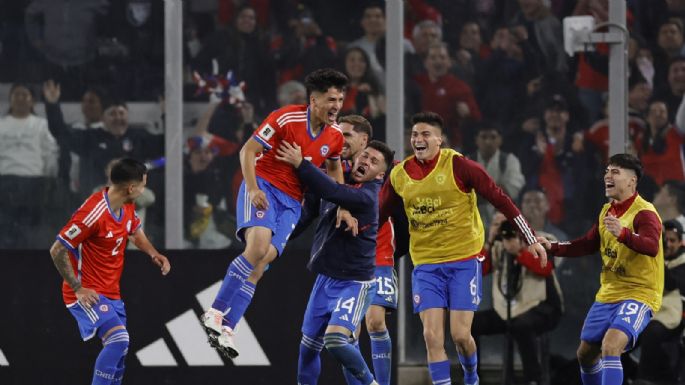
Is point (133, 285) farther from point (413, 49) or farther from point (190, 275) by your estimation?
point (413, 49)

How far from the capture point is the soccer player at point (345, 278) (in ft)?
30.1

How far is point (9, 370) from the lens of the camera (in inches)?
471

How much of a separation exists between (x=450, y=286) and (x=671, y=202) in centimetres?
374

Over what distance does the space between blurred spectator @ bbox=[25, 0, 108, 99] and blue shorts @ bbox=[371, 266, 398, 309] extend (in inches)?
161

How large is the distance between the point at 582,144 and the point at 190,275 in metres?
3.84

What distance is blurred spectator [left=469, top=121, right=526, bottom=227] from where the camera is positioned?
1273 cm

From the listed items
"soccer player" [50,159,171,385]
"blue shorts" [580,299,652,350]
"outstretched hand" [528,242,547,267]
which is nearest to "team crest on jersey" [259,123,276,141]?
"soccer player" [50,159,171,385]

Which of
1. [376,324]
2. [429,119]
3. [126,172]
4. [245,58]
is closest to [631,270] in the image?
[429,119]

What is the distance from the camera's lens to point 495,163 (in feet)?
41.9

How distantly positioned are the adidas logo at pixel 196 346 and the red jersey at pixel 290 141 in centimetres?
309

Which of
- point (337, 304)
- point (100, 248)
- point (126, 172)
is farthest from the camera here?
point (100, 248)

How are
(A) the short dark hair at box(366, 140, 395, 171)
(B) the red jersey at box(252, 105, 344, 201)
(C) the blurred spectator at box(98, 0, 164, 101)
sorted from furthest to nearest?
(C) the blurred spectator at box(98, 0, 164, 101)
(A) the short dark hair at box(366, 140, 395, 171)
(B) the red jersey at box(252, 105, 344, 201)

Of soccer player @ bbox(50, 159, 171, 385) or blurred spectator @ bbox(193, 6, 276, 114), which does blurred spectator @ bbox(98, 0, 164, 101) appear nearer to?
blurred spectator @ bbox(193, 6, 276, 114)

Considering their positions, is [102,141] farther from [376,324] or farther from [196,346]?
[376,324]
